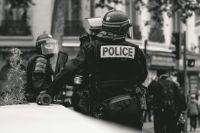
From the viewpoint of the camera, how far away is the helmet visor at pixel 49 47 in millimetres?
7261

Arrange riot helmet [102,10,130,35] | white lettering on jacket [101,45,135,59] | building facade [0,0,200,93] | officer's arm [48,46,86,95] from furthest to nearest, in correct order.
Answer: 1. building facade [0,0,200,93]
2. riot helmet [102,10,130,35]
3. white lettering on jacket [101,45,135,59]
4. officer's arm [48,46,86,95]

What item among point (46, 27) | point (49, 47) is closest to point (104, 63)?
point (49, 47)

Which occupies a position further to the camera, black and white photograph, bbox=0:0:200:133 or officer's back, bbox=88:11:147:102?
officer's back, bbox=88:11:147:102

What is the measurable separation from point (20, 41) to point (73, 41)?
2.48m

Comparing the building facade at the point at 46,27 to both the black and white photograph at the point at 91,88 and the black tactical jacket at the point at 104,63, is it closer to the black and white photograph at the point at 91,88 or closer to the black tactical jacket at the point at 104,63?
the black and white photograph at the point at 91,88

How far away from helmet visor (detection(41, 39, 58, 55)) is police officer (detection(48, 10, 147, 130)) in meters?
1.47

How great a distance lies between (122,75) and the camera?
5.78 m

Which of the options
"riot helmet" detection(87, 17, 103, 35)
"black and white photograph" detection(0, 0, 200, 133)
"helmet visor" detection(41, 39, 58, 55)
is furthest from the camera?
"helmet visor" detection(41, 39, 58, 55)

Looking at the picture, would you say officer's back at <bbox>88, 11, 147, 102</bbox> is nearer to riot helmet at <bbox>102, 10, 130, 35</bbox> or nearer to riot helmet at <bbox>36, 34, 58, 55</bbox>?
riot helmet at <bbox>102, 10, 130, 35</bbox>

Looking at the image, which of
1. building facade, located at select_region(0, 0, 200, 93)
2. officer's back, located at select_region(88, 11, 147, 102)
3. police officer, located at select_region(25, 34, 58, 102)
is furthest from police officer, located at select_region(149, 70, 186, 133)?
building facade, located at select_region(0, 0, 200, 93)

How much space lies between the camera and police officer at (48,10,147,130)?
5.67m

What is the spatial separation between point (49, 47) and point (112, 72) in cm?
179

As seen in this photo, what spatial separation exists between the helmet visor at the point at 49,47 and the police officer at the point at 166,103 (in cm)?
452

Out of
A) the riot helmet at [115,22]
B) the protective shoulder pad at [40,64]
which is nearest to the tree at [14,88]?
the protective shoulder pad at [40,64]
